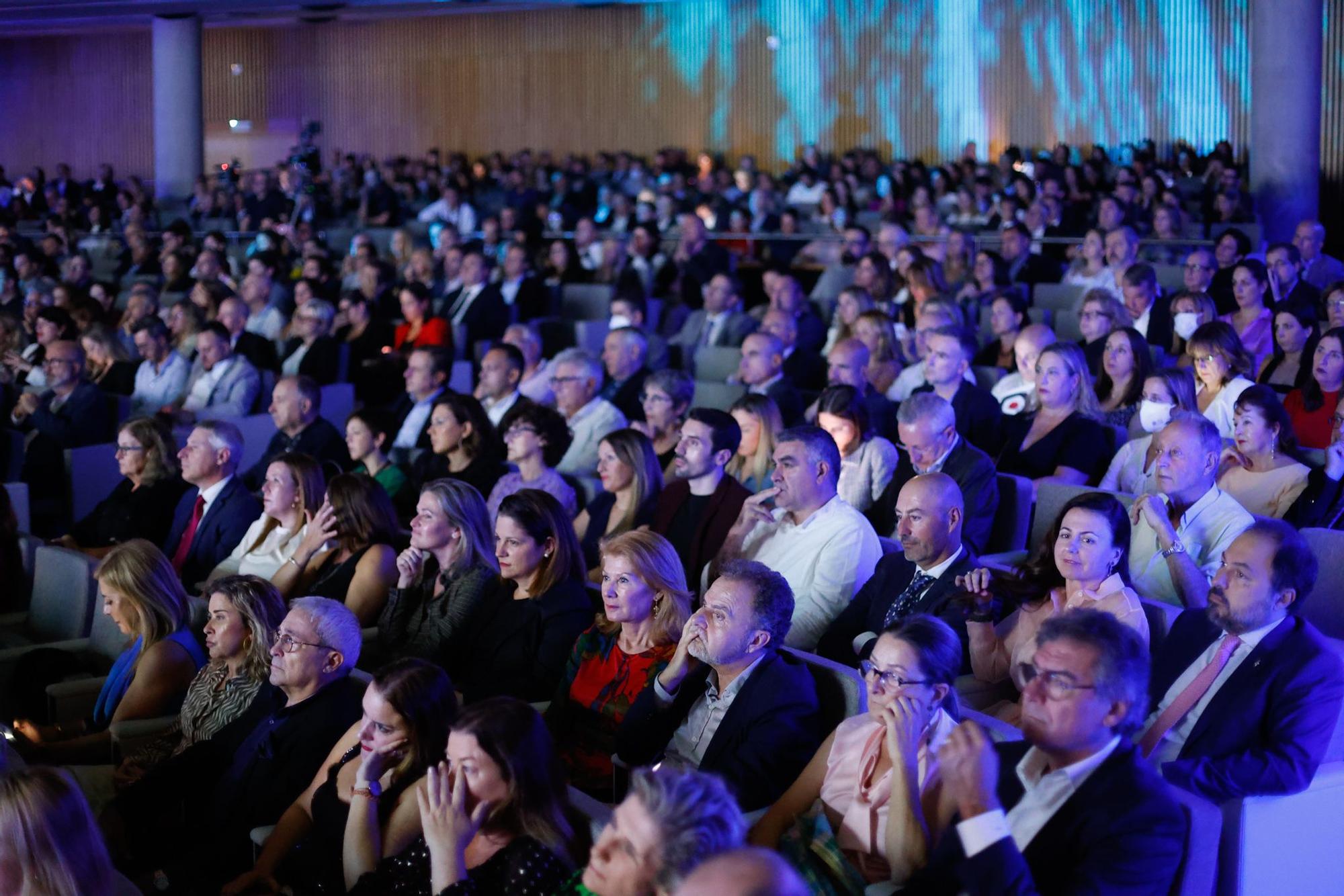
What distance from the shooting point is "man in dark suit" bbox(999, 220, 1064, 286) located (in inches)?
342

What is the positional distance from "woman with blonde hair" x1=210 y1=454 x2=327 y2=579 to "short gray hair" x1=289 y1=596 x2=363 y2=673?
52.1 inches

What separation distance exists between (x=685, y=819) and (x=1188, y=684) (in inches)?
54.8

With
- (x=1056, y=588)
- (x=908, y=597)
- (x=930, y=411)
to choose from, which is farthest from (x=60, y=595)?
(x=1056, y=588)

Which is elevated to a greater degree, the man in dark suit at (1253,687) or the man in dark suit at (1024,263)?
the man in dark suit at (1024,263)

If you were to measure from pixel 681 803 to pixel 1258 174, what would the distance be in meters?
9.64

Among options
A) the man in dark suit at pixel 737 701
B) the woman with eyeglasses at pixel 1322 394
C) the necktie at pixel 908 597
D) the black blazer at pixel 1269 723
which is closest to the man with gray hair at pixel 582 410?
the necktie at pixel 908 597

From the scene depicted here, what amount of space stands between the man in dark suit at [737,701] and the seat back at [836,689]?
4 cm

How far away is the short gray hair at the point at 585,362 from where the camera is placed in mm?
5949

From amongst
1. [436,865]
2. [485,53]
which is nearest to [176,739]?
[436,865]

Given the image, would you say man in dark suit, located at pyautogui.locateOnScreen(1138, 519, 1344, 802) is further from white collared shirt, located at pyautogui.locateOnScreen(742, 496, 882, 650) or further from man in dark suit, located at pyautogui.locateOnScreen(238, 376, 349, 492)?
man in dark suit, located at pyautogui.locateOnScreen(238, 376, 349, 492)

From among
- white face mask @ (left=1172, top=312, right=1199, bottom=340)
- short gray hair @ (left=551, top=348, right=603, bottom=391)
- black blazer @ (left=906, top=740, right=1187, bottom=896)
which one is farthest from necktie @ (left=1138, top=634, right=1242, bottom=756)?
white face mask @ (left=1172, top=312, right=1199, bottom=340)

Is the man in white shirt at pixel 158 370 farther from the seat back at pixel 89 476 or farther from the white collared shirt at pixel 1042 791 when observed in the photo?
the white collared shirt at pixel 1042 791

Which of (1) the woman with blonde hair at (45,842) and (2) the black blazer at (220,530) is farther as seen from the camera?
(2) the black blazer at (220,530)

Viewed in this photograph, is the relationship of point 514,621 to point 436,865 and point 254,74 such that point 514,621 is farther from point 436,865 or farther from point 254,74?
point 254,74
